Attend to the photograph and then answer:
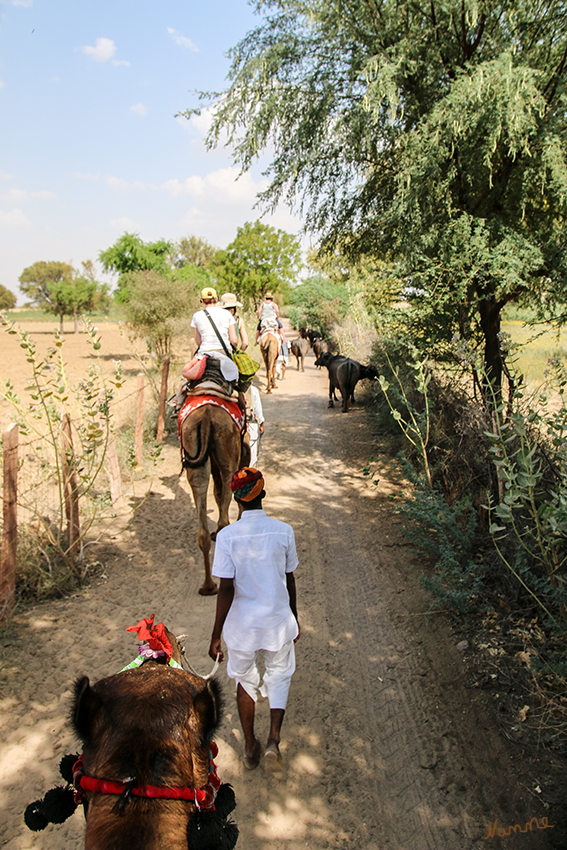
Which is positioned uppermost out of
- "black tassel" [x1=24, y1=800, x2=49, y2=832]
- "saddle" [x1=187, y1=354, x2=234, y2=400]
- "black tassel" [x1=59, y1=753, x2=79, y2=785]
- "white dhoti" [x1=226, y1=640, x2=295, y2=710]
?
"saddle" [x1=187, y1=354, x2=234, y2=400]

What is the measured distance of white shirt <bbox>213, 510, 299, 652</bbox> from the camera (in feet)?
10.7

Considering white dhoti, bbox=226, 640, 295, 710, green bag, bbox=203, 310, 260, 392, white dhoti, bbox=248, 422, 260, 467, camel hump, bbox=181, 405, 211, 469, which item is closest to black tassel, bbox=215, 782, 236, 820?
white dhoti, bbox=226, 640, 295, 710

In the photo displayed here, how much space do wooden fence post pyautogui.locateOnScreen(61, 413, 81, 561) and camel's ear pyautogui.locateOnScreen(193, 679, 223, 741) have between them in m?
4.28

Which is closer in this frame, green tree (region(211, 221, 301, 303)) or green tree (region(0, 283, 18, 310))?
green tree (region(211, 221, 301, 303))

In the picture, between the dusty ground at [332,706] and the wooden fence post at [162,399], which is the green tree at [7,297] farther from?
the dusty ground at [332,706]

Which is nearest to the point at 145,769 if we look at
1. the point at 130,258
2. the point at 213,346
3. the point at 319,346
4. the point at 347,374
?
the point at 213,346

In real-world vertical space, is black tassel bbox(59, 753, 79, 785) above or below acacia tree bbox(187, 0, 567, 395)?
below

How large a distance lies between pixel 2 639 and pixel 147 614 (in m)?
1.26

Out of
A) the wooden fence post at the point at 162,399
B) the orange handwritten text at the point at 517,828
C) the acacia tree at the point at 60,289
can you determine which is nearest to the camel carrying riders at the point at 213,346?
the wooden fence post at the point at 162,399

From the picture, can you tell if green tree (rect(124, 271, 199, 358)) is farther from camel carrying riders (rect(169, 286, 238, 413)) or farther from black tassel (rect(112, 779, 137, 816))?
black tassel (rect(112, 779, 137, 816))

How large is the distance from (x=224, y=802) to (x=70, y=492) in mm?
4614

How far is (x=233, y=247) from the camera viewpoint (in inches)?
1320

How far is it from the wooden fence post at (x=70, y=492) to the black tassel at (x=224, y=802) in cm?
422

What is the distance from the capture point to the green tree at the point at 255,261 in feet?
108
